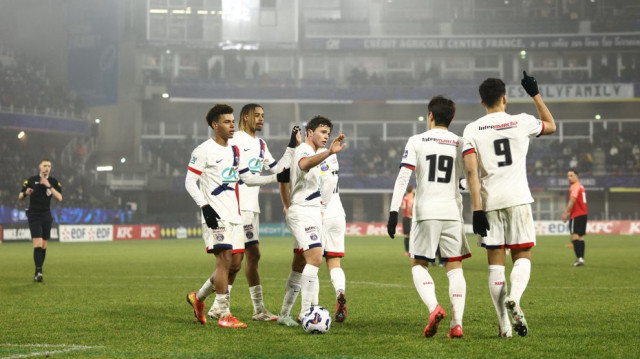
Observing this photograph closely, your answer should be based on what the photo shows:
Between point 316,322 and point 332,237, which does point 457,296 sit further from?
point 332,237

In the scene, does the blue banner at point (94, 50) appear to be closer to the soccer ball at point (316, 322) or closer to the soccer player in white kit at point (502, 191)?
the soccer ball at point (316, 322)

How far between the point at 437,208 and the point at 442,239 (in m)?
0.33

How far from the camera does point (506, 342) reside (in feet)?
26.8

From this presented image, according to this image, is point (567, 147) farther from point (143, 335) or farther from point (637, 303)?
point (143, 335)

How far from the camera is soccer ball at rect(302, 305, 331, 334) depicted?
8.98 meters

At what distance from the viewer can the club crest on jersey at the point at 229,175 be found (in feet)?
32.7

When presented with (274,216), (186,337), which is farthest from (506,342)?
(274,216)

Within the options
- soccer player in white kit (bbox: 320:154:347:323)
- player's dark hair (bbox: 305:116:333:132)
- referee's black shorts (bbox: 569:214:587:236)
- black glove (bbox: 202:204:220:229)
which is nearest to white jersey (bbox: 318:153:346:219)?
soccer player in white kit (bbox: 320:154:347:323)

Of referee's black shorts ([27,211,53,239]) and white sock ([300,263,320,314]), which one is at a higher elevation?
referee's black shorts ([27,211,53,239])

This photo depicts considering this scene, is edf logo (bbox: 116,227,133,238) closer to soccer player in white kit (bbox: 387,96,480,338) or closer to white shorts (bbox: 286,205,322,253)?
white shorts (bbox: 286,205,322,253)

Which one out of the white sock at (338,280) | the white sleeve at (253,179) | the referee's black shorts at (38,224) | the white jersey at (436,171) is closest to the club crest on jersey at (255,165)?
the white sleeve at (253,179)

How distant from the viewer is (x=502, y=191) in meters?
8.52

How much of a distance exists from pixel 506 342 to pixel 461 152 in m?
2.01

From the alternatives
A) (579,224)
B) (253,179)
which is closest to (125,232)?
(579,224)
